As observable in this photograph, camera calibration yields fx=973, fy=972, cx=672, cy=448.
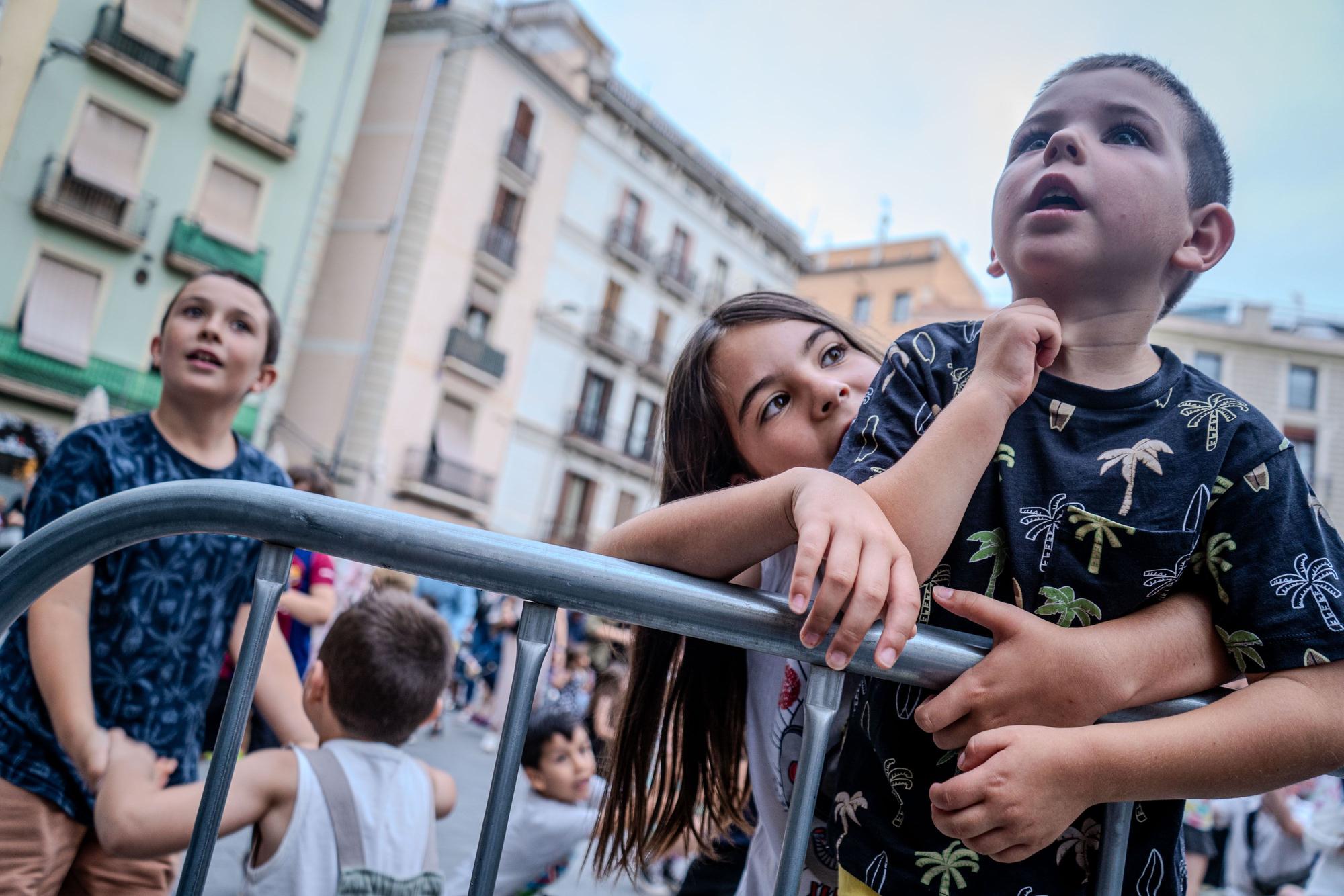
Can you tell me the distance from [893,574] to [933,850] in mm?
298

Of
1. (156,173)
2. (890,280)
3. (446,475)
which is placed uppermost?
(890,280)

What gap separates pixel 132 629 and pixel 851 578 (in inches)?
64.5

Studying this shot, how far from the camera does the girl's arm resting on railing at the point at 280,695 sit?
86.1 inches

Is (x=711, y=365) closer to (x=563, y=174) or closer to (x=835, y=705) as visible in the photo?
(x=835, y=705)

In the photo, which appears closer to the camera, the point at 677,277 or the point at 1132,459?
the point at 1132,459

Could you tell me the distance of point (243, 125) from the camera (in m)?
17.5

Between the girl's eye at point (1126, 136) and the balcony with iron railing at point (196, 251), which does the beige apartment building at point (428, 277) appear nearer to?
the balcony with iron railing at point (196, 251)

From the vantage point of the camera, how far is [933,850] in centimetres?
99

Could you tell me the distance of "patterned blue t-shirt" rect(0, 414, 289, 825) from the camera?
1.79 meters

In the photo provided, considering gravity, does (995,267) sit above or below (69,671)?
above

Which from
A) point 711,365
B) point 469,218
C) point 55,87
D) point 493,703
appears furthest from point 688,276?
point 711,365

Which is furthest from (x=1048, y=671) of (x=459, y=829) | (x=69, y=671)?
(x=459, y=829)

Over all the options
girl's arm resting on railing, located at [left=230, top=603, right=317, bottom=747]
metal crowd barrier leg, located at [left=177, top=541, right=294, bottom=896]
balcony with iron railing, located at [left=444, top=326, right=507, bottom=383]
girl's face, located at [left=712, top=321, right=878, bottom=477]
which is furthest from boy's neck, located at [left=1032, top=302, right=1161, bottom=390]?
balcony with iron railing, located at [left=444, top=326, right=507, bottom=383]

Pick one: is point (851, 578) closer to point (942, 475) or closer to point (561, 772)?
point (942, 475)
